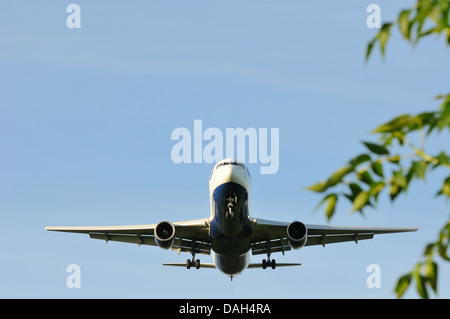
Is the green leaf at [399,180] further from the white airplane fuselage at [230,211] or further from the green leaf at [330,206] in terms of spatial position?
the white airplane fuselage at [230,211]

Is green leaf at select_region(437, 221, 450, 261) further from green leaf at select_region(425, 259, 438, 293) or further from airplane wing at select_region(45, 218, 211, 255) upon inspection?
airplane wing at select_region(45, 218, 211, 255)

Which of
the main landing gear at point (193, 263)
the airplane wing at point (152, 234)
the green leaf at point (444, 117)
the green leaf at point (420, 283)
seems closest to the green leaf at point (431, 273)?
the green leaf at point (420, 283)

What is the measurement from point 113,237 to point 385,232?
14943 millimetres

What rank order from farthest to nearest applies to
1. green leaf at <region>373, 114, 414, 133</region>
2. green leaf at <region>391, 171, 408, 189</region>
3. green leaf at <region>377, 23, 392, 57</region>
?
→ green leaf at <region>377, 23, 392, 57</region>
green leaf at <region>373, 114, 414, 133</region>
green leaf at <region>391, 171, 408, 189</region>

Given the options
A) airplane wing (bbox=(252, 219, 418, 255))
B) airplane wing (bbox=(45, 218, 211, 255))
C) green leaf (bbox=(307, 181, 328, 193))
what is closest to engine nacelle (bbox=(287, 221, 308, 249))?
airplane wing (bbox=(252, 219, 418, 255))

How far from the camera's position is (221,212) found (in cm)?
2995

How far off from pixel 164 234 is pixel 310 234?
28.2 feet

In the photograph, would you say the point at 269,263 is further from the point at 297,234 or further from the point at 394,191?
the point at 394,191

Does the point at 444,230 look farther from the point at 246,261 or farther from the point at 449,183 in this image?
the point at 246,261

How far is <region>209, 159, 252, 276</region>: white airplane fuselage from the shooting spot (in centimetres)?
2942

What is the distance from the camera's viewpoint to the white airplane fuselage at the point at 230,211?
1158 inches

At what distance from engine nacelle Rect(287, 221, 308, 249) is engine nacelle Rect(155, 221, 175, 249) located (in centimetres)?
544

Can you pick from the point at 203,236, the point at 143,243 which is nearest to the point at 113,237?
the point at 143,243

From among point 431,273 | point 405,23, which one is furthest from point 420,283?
point 405,23
